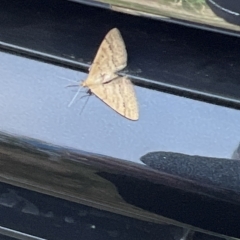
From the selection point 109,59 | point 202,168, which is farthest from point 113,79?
point 202,168

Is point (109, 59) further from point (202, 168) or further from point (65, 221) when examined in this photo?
point (65, 221)

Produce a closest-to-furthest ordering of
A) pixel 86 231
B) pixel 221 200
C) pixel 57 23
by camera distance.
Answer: pixel 221 200 < pixel 57 23 < pixel 86 231

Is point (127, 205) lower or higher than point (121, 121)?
lower

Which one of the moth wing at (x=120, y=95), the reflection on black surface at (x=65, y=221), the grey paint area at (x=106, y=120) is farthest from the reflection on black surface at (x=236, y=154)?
the reflection on black surface at (x=65, y=221)

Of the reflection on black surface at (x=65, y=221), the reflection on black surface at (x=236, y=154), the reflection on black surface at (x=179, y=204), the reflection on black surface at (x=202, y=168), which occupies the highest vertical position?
the reflection on black surface at (x=236, y=154)

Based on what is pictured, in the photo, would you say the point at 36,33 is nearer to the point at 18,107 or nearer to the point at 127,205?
the point at 18,107

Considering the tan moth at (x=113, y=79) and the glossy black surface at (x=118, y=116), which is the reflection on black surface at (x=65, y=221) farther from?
the tan moth at (x=113, y=79)

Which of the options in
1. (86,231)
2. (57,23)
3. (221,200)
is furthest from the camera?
(86,231)

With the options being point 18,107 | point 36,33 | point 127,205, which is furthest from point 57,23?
point 127,205
